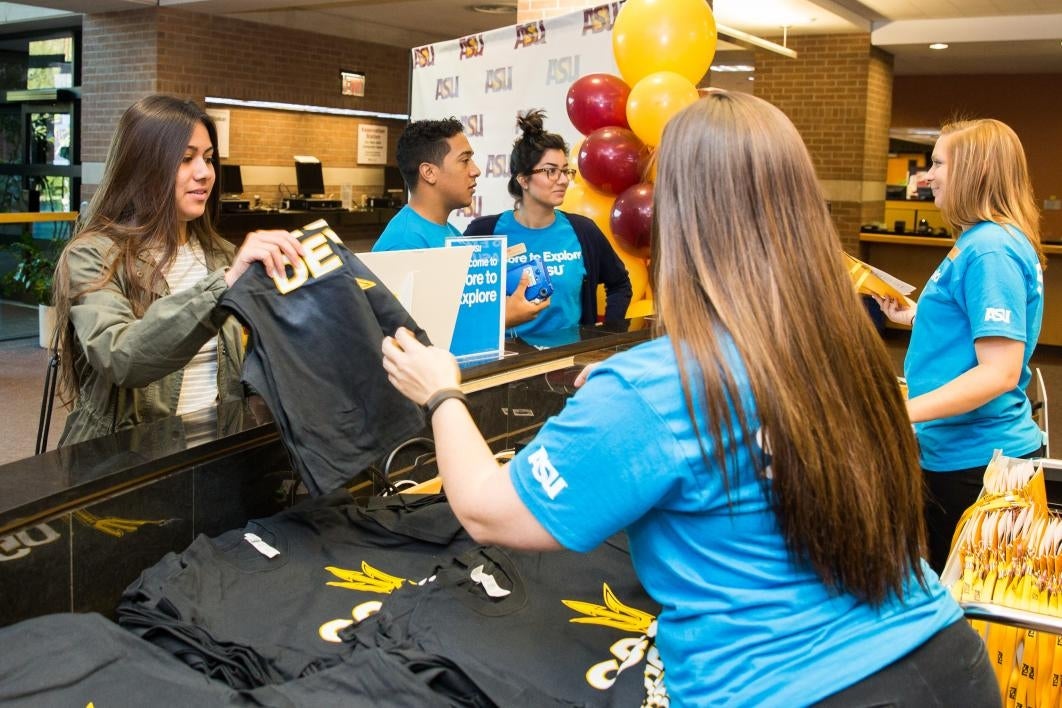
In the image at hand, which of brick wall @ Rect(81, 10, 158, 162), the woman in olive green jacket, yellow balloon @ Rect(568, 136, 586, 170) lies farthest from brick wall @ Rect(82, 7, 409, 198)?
the woman in olive green jacket

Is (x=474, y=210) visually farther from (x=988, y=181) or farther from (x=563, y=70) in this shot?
(x=988, y=181)

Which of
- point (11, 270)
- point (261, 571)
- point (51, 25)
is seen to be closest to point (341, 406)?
point (261, 571)

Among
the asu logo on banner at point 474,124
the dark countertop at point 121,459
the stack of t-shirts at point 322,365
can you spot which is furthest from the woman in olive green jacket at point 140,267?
the asu logo on banner at point 474,124

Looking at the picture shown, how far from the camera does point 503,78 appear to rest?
6109mm

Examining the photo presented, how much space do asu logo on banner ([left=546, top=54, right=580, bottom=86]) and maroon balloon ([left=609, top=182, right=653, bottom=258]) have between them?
967 mm

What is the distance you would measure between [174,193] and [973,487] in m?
2.03

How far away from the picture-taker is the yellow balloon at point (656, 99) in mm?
4820

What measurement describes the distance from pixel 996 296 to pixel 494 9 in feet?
34.3

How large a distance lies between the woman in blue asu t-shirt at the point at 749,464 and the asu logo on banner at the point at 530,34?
16.1 ft

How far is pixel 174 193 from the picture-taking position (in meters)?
2.26

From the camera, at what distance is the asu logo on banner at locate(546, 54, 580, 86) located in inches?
228

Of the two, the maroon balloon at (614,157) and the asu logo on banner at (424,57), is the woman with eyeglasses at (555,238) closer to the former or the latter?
the maroon balloon at (614,157)

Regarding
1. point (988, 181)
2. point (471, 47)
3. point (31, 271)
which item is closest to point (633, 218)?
point (471, 47)

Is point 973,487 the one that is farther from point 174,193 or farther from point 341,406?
point 174,193
